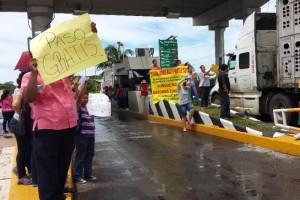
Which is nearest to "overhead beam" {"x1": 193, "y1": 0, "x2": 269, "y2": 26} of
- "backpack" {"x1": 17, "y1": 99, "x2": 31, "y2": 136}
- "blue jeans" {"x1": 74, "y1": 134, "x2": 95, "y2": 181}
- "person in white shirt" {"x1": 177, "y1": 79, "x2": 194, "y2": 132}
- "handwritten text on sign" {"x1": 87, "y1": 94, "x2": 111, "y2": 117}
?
"person in white shirt" {"x1": 177, "y1": 79, "x2": 194, "y2": 132}

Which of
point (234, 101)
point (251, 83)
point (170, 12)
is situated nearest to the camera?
point (251, 83)

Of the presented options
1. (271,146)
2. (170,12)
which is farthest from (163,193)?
(170,12)

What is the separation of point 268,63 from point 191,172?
7.21 metres

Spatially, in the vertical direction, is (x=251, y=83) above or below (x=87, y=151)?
above

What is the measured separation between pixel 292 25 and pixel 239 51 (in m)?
2.80

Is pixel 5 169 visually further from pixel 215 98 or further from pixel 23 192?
pixel 215 98

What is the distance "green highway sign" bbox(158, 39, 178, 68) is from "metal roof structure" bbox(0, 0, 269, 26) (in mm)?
3807

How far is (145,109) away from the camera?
1786cm

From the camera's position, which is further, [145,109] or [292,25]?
[145,109]

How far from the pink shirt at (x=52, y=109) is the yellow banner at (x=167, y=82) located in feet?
36.0

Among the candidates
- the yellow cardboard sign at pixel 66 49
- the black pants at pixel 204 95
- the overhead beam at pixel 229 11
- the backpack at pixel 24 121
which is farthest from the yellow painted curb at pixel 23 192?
the overhead beam at pixel 229 11

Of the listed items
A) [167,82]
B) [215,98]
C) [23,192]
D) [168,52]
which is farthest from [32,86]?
[168,52]

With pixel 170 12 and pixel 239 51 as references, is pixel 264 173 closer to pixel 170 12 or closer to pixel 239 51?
pixel 239 51

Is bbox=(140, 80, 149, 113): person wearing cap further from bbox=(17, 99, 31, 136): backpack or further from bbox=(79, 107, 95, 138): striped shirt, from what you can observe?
bbox=(17, 99, 31, 136): backpack
